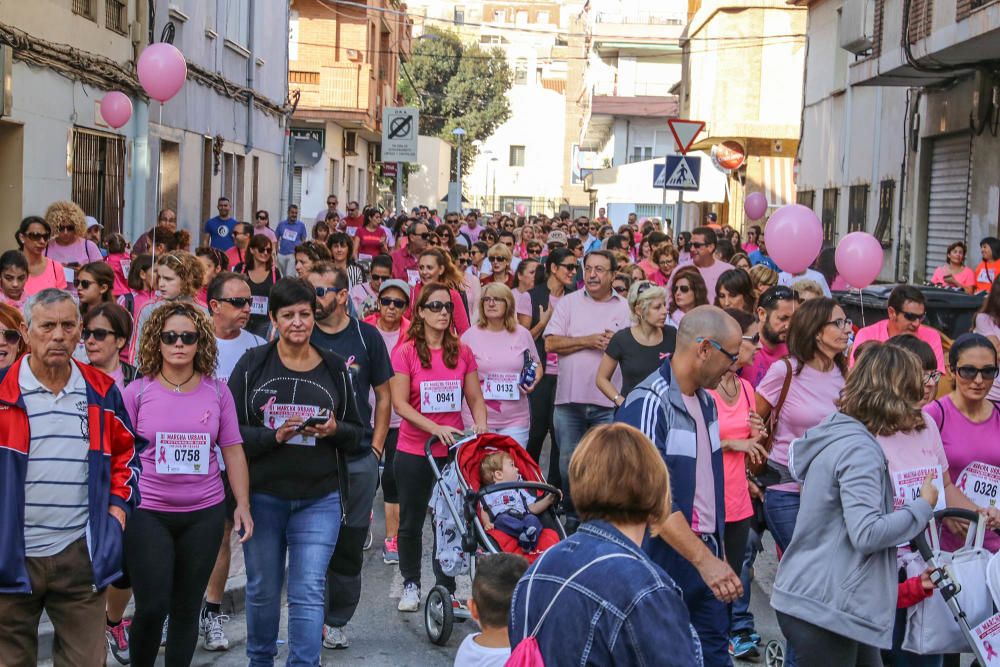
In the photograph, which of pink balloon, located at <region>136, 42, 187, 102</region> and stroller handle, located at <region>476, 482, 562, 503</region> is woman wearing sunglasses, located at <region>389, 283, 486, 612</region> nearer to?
stroller handle, located at <region>476, 482, 562, 503</region>

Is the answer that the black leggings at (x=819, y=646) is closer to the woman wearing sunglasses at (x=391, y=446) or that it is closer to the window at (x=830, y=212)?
the woman wearing sunglasses at (x=391, y=446)

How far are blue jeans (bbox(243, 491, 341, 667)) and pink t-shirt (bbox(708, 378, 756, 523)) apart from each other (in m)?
1.80

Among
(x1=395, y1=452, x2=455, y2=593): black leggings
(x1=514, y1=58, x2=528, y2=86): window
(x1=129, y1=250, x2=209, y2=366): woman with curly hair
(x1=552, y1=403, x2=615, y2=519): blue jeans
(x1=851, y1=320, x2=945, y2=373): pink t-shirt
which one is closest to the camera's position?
(x1=395, y1=452, x2=455, y2=593): black leggings

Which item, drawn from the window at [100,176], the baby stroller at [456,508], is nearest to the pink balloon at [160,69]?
the window at [100,176]

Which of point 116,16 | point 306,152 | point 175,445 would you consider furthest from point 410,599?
point 306,152

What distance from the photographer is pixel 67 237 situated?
11.4 metres

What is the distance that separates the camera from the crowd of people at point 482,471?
3.86 metres

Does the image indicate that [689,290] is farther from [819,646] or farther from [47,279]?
[819,646]

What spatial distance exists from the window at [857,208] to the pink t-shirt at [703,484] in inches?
797

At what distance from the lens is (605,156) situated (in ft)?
215

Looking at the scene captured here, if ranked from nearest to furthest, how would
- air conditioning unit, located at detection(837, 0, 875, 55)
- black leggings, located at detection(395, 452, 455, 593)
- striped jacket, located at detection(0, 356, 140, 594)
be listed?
striped jacket, located at detection(0, 356, 140, 594) < black leggings, located at detection(395, 452, 455, 593) < air conditioning unit, located at detection(837, 0, 875, 55)

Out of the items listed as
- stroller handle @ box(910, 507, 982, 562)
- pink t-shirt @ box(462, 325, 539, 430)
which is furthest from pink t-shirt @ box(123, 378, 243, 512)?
pink t-shirt @ box(462, 325, 539, 430)

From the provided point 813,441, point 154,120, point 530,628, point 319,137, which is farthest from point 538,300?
point 319,137

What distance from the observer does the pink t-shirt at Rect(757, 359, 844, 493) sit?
6.35 meters
